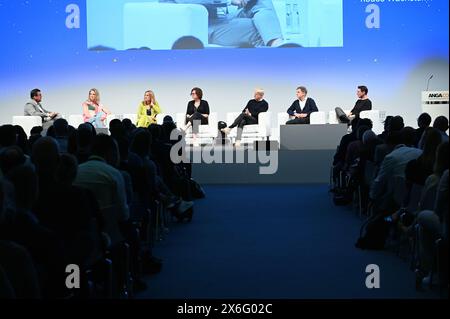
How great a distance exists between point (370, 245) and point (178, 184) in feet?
6.57

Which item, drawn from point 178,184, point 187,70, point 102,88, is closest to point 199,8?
point 187,70

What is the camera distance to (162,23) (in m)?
13.4

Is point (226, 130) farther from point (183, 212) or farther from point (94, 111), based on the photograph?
point (183, 212)

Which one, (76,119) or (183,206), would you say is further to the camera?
(76,119)

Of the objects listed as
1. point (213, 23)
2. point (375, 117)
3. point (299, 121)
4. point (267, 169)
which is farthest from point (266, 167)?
point (213, 23)

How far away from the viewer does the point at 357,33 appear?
532 inches

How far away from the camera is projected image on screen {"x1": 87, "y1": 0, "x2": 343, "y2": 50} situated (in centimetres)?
1321

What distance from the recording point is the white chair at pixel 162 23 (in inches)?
525

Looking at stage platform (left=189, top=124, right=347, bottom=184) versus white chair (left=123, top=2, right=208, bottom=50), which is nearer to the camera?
stage platform (left=189, top=124, right=347, bottom=184)

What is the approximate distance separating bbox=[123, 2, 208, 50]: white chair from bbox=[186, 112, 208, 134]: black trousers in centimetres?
207

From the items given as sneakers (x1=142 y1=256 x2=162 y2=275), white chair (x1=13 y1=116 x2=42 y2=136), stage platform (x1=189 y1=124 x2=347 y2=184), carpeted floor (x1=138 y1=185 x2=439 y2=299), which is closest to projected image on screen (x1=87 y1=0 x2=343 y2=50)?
white chair (x1=13 y1=116 x2=42 y2=136)

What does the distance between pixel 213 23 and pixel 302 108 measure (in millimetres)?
2419

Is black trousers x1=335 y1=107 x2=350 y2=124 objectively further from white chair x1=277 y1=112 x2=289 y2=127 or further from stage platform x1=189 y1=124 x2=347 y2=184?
stage platform x1=189 y1=124 x2=347 y2=184
